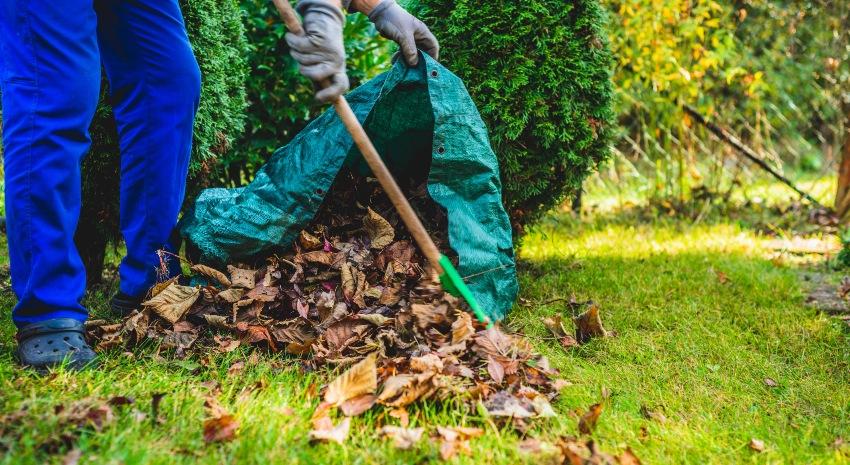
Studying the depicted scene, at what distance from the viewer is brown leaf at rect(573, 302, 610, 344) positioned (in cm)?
262

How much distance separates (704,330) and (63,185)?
7.63 feet

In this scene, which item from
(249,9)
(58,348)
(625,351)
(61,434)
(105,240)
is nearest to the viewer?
(61,434)

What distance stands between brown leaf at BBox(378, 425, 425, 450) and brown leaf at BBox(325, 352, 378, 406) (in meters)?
0.15

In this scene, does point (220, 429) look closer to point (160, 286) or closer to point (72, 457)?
point (72, 457)

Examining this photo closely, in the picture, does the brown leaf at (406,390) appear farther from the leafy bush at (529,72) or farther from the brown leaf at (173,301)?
the leafy bush at (529,72)

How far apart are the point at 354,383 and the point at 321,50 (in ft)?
3.20

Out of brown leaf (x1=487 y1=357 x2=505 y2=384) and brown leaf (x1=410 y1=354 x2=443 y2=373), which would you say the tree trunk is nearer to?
brown leaf (x1=487 y1=357 x2=505 y2=384)

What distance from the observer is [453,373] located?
6.44 ft

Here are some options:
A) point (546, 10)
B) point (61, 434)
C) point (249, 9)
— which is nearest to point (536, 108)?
point (546, 10)

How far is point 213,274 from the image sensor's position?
7.97 feet

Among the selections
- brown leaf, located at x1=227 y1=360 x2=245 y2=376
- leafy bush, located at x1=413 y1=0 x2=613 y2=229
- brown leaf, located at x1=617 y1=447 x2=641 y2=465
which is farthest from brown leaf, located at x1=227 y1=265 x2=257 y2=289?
brown leaf, located at x1=617 y1=447 x2=641 y2=465

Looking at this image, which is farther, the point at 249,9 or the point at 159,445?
the point at 249,9

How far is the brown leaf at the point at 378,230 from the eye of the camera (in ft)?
8.55

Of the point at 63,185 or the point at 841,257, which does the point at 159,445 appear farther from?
the point at 841,257
